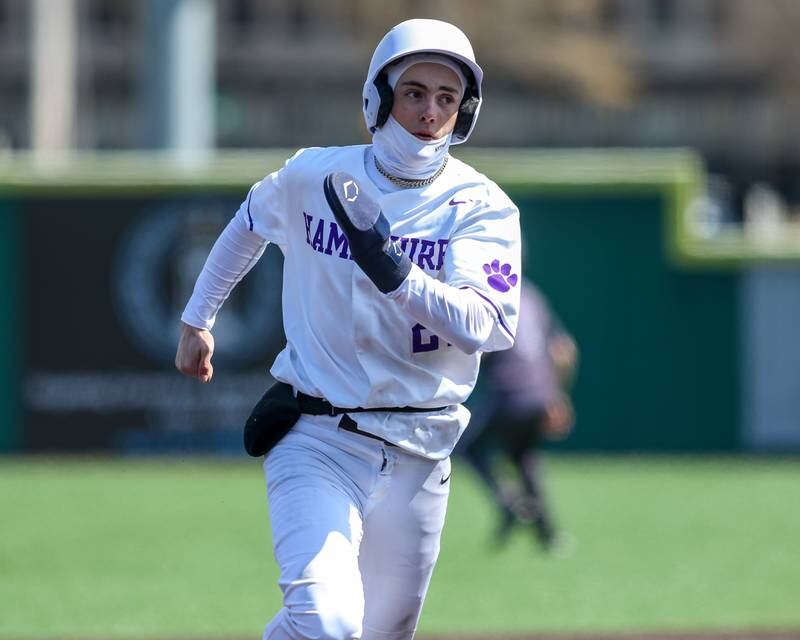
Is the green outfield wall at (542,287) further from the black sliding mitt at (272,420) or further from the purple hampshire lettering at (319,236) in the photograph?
the purple hampshire lettering at (319,236)

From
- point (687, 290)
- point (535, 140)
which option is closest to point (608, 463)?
point (687, 290)

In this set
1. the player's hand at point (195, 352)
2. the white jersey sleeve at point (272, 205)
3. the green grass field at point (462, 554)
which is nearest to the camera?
the white jersey sleeve at point (272, 205)

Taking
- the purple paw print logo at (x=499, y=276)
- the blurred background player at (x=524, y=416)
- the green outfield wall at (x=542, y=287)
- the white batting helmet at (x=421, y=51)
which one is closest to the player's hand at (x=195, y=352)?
the white batting helmet at (x=421, y=51)

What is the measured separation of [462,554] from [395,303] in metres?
6.06

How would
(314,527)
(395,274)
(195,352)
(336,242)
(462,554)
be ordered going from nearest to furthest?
(395,274)
(314,527)
(336,242)
(195,352)
(462,554)

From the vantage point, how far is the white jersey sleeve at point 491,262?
5121 millimetres

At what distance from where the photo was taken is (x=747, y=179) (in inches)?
2089

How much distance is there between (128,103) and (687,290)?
37987 millimetres

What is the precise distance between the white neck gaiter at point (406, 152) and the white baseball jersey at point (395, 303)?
57 mm

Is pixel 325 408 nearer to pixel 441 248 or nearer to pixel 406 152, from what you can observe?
pixel 441 248

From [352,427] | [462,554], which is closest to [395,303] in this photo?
[352,427]

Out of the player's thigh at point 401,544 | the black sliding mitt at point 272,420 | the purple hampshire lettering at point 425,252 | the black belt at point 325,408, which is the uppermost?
the purple hampshire lettering at point 425,252

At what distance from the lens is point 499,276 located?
5.19 meters

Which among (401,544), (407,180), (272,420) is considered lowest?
(401,544)
